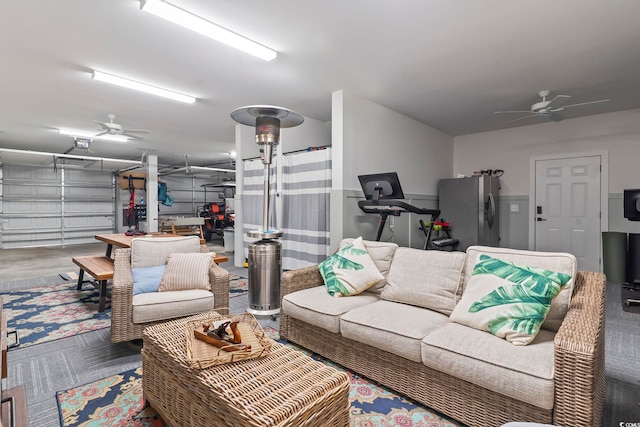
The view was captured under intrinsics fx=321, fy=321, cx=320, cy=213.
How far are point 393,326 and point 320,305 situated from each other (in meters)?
0.60

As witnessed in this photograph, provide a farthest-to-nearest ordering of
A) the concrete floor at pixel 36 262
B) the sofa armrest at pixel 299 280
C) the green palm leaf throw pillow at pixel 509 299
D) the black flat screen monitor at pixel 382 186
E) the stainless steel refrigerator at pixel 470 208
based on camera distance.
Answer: the stainless steel refrigerator at pixel 470 208 < the concrete floor at pixel 36 262 < the black flat screen monitor at pixel 382 186 < the sofa armrest at pixel 299 280 < the green palm leaf throw pillow at pixel 509 299

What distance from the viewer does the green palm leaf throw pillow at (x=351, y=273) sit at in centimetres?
255

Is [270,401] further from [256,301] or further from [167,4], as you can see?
[167,4]

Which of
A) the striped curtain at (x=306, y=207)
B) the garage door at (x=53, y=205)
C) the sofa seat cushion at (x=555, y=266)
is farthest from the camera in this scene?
the garage door at (x=53, y=205)

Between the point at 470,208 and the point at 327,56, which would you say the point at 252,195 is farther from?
the point at 470,208

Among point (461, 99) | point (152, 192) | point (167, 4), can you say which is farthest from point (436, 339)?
point (152, 192)

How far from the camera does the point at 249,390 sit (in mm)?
1282

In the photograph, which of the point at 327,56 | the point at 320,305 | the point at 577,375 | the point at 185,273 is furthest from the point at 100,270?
the point at 577,375

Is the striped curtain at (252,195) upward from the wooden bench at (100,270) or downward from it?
upward

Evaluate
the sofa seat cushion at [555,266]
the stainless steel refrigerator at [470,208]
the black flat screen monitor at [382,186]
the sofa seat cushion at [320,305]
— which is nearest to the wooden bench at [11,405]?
the sofa seat cushion at [320,305]

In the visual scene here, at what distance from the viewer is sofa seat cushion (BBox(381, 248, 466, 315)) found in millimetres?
2195

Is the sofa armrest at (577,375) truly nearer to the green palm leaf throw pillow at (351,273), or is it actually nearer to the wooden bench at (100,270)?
the green palm leaf throw pillow at (351,273)

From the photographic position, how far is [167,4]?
237 cm

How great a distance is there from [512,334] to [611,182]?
5262 millimetres
